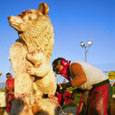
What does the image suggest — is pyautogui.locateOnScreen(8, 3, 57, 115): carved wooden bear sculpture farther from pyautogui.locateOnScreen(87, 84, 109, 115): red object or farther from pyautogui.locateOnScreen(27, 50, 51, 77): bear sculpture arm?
pyautogui.locateOnScreen(87, 84, 109, 115): red object

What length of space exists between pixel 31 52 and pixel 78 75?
2.43 ft

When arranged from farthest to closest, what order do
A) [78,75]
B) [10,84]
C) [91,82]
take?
[10,84], [91,82], [78,75]

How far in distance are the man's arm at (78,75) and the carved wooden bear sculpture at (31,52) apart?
35 cm

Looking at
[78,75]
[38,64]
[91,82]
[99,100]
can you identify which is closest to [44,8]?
[38,64]

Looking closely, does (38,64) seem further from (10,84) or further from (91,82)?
(10,84)

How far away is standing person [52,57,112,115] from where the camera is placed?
253 centimetres

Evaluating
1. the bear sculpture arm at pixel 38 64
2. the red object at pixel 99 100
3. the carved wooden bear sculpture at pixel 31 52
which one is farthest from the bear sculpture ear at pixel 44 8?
the red object at pixel 99 100

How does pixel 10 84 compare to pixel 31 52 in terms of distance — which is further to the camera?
pixel 10 84

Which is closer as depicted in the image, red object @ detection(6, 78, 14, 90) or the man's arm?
the man's arm

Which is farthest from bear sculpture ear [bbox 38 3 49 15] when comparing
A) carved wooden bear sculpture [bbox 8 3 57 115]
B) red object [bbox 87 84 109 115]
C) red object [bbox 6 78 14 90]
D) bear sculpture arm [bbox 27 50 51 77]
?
red object [bbox 6 78 14 90]

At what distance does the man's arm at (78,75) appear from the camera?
2.48 meters

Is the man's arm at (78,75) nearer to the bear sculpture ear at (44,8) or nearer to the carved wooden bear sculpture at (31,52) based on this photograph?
the carved wooden bear sculpture at (31,52)

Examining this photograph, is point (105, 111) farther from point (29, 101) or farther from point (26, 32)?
point (26, 32)

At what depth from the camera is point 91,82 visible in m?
2.64
